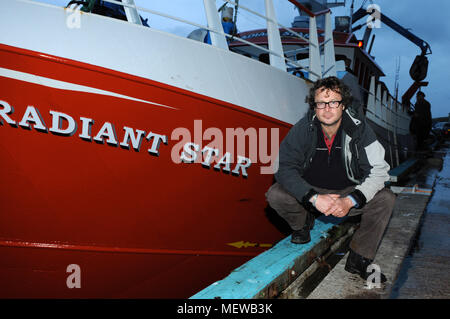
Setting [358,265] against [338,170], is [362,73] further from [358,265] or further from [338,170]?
[358,265]

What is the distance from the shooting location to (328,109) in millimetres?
2213

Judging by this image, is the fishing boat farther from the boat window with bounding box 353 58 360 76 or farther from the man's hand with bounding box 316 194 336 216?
the boat window with bounding box 353 58 360 76

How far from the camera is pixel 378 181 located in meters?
2.10

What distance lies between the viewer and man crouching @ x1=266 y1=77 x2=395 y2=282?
2105 millimetres

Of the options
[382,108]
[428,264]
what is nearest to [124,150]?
[428,264]

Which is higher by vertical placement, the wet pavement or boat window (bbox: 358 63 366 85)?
boat window (bbox: 358 63 366 85)

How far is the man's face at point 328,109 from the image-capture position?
2.21 meters

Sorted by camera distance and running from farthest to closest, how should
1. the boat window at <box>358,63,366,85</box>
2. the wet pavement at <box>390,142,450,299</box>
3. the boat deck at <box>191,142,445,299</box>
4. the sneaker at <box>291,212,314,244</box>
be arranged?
1. the boat window at <box>358,63,366,85</box>
2. the sneaker at <box>291,212,314,244</box>
3. the wet pavement at <box>390,142,450,299</box>
4. the boat deck at <box>191,142,445,299</box>

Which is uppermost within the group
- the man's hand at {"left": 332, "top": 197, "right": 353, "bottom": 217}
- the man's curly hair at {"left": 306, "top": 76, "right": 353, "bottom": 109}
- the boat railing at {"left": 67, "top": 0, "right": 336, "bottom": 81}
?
the boat railing at {"left": 67, "top": 0, "right": 336, "bottom": 81}

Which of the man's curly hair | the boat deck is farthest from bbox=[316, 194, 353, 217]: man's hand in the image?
the man's curly hair

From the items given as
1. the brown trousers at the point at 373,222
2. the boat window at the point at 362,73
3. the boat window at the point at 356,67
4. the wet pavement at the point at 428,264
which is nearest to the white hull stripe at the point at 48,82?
the brown trousers at the point at 373,222
